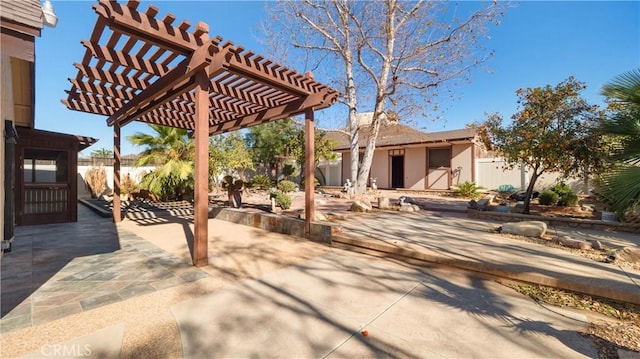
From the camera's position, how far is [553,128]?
6.41 meters

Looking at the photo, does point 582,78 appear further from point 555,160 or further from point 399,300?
point 399,300

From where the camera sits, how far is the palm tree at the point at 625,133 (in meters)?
3.77

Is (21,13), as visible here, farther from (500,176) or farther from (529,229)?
(500,176)

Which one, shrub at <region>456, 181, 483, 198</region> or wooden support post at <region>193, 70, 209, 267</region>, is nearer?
wooden support post at <region>193, 70, 209, 267</region>

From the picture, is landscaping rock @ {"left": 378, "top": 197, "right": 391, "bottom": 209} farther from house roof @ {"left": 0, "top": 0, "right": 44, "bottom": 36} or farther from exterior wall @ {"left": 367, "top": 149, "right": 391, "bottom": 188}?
exterior wall @ {"left": 367, "top": 149, "right": 391, "bottom": 188}

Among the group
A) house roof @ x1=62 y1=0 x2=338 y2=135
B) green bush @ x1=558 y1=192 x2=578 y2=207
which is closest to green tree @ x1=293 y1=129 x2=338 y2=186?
house roof @ x1=62 y1=0 x2=338 y2=135

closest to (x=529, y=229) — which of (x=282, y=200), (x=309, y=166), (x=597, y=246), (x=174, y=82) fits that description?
(x=597, y=246)

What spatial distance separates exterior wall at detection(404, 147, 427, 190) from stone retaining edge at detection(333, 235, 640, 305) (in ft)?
42.7

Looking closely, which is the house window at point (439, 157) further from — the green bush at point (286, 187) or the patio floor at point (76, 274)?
the patio floor at point (76, 274)

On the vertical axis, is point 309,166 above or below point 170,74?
below

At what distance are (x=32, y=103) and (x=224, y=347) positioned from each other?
6.71 meters

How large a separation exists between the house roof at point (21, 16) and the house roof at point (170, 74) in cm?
71

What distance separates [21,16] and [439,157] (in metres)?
17.1
